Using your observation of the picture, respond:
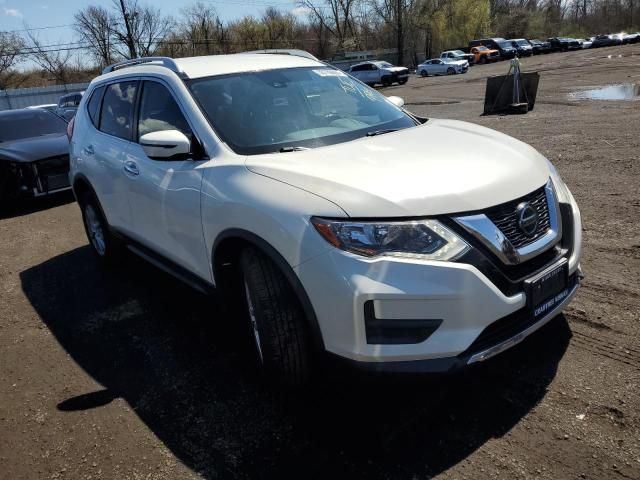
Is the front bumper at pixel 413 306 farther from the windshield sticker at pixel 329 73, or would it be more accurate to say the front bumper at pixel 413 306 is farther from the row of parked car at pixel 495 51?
the row of parked car at pixel 495 51

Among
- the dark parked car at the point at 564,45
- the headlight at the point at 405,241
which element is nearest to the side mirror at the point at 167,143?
the headlight at the point at 405,241

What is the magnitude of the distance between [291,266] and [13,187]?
7.47 meters

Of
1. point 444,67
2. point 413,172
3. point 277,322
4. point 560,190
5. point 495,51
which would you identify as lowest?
point 277,322

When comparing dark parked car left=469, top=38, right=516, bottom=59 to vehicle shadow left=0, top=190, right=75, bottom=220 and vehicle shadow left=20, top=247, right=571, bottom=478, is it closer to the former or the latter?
vehicle shadow left=0, top=190, right=75, bottom=220

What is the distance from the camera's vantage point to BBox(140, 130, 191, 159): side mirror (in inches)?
118

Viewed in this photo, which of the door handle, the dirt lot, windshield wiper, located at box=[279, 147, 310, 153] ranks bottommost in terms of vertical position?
the dirt lot

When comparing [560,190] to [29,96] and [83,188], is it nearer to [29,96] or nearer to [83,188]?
[83,188]

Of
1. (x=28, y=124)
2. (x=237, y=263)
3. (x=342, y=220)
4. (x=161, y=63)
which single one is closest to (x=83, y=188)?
(x=161, y=63)

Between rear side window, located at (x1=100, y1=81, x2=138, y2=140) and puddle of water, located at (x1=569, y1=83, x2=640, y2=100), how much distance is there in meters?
14.0

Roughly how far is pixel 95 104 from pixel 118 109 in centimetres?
69

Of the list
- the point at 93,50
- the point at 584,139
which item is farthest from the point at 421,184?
the point at 93,50

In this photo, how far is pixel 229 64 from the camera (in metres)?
3.76

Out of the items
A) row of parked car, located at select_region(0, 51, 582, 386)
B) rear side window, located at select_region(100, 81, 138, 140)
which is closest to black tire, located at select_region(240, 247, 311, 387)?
row of parked car, located at select_region(0, 51, 582, 386)

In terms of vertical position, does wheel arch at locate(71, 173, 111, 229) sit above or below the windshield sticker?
below
